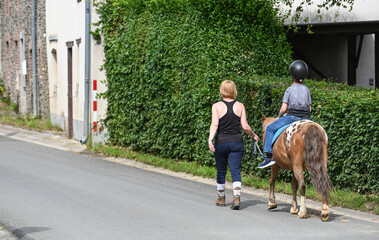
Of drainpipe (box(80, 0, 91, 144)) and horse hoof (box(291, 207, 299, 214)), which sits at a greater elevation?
drainpipe (box(80, 0, 91, 144))

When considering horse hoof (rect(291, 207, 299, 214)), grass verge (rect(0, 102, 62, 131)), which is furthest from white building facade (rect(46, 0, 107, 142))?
horse hoof (rect(291, 207, 299, 214))

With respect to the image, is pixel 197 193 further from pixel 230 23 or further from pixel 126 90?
pixel 126 90

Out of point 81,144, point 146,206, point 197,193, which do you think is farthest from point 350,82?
point 146,206

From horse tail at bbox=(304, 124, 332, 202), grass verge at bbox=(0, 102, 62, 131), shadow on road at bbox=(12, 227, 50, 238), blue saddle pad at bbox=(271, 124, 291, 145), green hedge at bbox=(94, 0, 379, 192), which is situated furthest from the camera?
grass verge at bbox=(0, 102, 62, 131)

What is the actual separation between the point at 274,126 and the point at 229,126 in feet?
2.10

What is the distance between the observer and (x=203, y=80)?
14.2m

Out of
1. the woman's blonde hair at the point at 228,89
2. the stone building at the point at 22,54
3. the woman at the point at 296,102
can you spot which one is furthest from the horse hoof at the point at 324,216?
the stone building at the point at 22,54

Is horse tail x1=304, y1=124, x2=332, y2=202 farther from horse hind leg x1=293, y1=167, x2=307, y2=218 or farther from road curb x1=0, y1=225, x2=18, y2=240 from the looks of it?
road curb x1=0, y1=225, x2=18, y2=240

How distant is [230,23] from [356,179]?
5.60m

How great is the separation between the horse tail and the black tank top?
52.6 inches

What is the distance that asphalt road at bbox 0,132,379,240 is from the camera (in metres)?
8.00

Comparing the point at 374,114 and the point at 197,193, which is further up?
the point at 374,114

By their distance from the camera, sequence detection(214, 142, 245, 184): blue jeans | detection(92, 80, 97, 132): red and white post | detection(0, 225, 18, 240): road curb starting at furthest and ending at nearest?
detection(92, 80, 97, 132): red and white post → detection(214, 142, 245, 184): blue jeans → detection(0, 225, 18, 240): road curb

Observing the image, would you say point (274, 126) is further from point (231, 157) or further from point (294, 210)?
point (294, 210)
